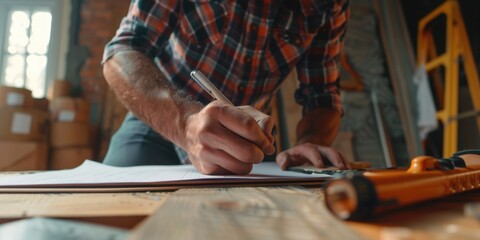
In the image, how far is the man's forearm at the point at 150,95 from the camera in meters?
0.58

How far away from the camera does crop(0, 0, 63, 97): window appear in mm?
2764

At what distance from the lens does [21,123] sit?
1.99 metres

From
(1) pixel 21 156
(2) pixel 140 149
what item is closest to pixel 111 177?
(2) pixel 140 149

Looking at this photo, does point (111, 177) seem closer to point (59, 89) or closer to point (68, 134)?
point (68, 134)

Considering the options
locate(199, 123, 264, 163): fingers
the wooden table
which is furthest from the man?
the wooden table

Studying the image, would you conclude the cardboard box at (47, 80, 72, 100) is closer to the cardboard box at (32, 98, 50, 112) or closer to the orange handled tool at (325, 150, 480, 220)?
the cardboard box at (32, 98, 50, 112)

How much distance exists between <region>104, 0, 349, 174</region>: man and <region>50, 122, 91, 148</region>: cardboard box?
1.33 m

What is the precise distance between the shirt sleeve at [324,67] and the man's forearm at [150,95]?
57cm

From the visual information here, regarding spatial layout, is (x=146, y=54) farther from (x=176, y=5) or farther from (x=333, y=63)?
(x=333, y=63)

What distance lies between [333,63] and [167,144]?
60 cm

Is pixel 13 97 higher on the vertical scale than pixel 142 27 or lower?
lower

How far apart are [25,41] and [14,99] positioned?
1.11 m

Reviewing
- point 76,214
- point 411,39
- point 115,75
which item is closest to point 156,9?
point 115,75

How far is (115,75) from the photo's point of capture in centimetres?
72
